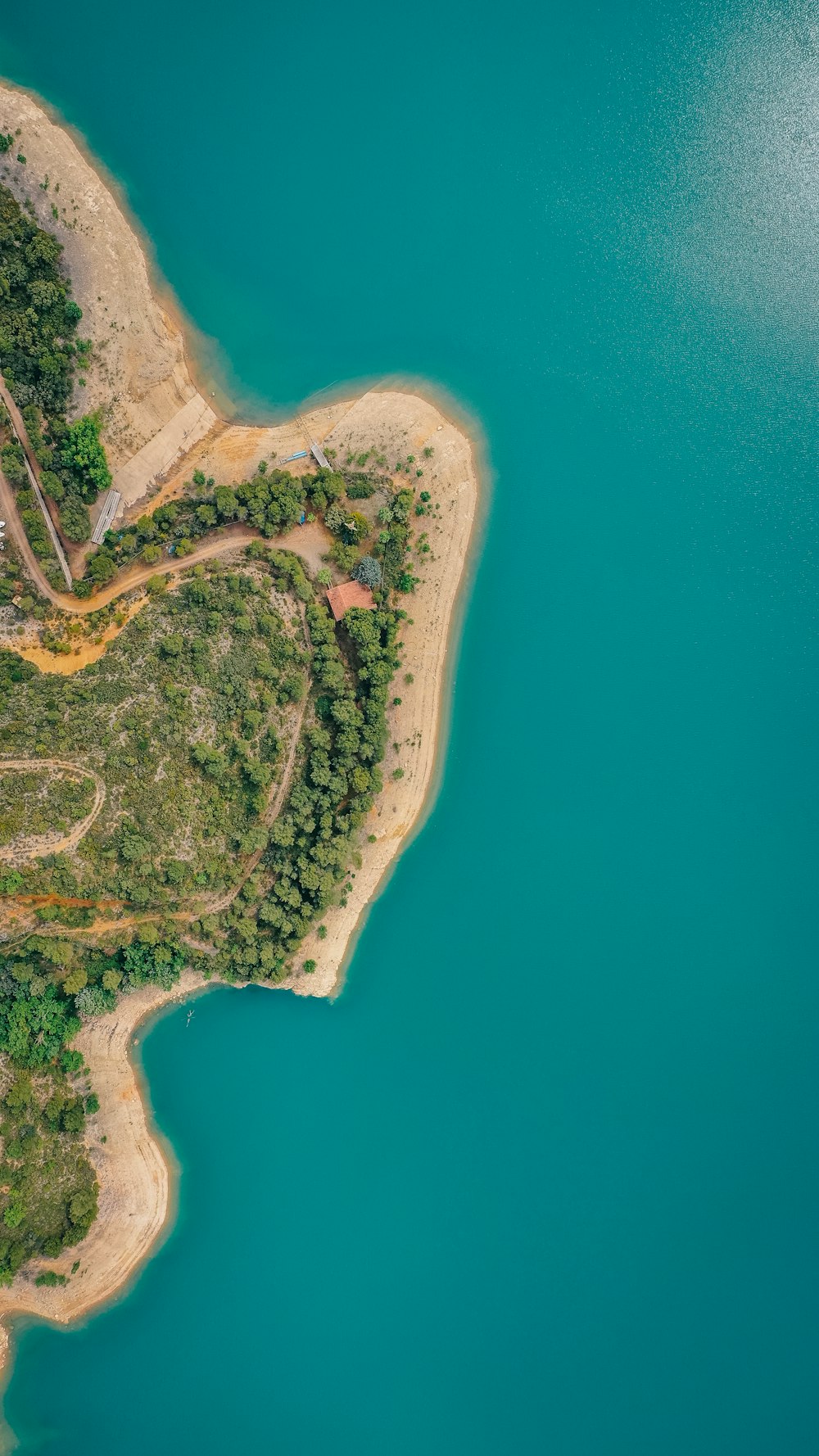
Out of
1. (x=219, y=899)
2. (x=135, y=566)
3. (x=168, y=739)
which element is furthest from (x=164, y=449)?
(x=219, y=899)

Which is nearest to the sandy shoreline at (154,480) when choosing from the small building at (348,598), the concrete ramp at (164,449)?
the concrete ramp at (164,449)

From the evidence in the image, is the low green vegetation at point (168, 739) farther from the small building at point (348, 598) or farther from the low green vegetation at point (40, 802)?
the small building at point (348, 598)

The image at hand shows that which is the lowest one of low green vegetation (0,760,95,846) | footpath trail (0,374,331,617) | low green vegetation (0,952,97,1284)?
low green vegetation (0,952,97,1284)

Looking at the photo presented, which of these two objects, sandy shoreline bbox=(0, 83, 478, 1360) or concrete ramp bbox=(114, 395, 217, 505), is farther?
concrete ramp bbox=(114, 395, 217, 505)

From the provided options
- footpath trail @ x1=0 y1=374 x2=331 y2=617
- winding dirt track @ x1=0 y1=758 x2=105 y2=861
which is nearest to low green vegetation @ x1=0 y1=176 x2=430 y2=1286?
winding dirt track @ x1=0 y1=758 x2=105 y2=861

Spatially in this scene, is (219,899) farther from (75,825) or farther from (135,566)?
(135,566)

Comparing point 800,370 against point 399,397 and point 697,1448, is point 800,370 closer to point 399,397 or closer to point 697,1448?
point 399,397

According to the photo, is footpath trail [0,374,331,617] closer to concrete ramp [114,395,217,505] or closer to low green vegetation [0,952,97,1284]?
concrete ramp [114,395,217,505]
